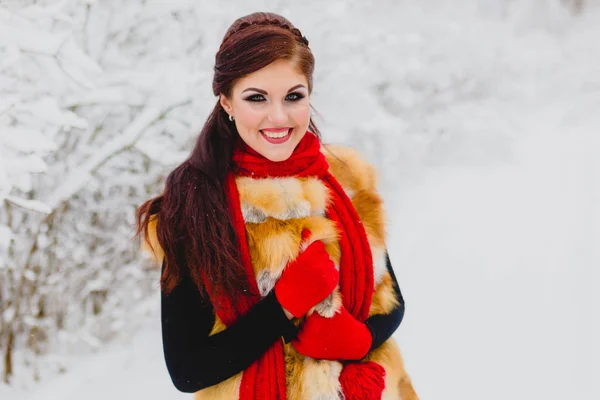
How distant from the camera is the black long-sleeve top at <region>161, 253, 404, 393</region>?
4.51ft

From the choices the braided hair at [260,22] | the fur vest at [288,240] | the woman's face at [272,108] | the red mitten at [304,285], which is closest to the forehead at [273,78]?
the woman's face at [272,108]

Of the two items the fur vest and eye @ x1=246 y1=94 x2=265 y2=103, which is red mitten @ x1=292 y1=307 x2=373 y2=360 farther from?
eye @ x1=246 y1=94 x2=265 y2=103

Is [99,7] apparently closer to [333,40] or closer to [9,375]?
[333,40]

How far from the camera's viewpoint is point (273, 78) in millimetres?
1347

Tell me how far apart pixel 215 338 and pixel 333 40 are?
3651 mm

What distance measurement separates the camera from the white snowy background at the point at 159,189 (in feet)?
10.3

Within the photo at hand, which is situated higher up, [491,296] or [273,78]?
[273,78]

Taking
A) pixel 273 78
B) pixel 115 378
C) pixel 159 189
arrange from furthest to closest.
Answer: pixel 159 189, pixel 115 378, pixel 273 78

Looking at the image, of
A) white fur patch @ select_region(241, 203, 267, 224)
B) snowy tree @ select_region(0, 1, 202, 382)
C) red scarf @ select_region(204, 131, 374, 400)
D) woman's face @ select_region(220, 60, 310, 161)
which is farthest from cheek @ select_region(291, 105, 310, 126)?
snowy tree @ select_region(0, 1, 202, 382)

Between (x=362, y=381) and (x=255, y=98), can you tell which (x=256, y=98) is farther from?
(x=362, y=381)

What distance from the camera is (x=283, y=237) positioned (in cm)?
143

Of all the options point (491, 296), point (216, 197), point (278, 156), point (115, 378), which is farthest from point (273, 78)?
point (491, 296)

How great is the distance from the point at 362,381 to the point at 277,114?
27.2 inches

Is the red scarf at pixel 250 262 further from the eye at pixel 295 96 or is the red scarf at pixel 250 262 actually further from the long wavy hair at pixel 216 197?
A: the eye at pixel 295 96
